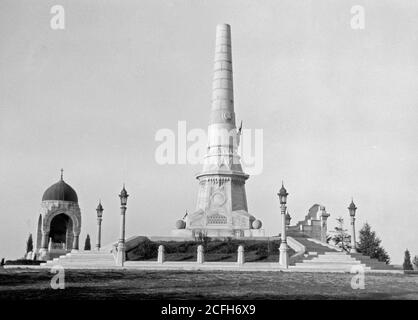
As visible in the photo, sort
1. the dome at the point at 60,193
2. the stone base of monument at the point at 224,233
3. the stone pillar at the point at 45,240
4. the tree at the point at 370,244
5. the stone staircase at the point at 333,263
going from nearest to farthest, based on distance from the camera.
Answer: the stone staircase at the point at 333,263 < the stone base of monument at the point at 224,233 < the tree at the point at 370,244 < the stone pillar at the point at 45,240 < the dome at the point at 60,193

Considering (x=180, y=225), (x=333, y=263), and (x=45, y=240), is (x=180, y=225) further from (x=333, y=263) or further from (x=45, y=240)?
(x=333, y=263)

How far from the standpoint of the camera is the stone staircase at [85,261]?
94.8ft

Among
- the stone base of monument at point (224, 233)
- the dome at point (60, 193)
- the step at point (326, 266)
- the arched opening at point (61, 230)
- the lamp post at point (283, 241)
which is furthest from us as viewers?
the arched opening at point (61, 230)

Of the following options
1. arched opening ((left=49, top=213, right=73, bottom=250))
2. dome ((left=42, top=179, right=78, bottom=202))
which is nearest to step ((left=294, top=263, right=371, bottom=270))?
dome ((left=42, top=179, right=78, bottom=202))

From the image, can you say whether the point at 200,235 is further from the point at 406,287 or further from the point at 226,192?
the point at 406,287

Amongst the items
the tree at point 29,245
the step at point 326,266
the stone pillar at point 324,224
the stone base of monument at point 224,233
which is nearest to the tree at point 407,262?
the stone pillar at point 324,224

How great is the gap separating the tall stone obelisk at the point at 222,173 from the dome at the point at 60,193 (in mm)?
11771

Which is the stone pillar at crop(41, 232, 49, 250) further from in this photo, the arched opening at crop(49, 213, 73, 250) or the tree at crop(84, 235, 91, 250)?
the tree at crop(84, 235, 91, 250)

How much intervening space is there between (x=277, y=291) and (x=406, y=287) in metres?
5.19

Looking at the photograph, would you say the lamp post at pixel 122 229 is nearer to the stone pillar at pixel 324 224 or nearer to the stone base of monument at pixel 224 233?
the stone base of monument at pixel 224 233

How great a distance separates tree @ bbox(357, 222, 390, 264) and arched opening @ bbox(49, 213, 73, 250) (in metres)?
24.5
